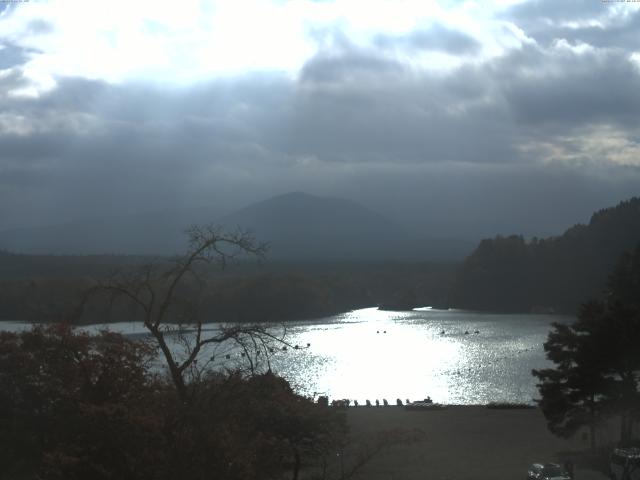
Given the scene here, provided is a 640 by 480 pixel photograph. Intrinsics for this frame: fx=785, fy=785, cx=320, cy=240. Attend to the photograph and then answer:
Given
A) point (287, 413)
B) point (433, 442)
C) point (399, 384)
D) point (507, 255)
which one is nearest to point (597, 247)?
point (507, 255)


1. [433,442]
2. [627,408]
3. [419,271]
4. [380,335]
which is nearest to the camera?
[627,408]

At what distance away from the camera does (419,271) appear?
128 meters

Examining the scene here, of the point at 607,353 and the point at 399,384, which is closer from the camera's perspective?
the point at 607,353

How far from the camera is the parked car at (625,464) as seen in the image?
12.8 metres

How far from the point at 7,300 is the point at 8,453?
6704 cm

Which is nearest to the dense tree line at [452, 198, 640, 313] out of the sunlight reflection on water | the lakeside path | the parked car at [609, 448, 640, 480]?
the sunlight reflection on water

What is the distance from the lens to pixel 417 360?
4416 centimetres

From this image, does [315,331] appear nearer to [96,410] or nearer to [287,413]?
[287,413]

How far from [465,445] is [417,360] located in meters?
25.5

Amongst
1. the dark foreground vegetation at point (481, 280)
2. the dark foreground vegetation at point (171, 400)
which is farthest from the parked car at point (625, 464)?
the dark foreground vegetation at point (481, 280)

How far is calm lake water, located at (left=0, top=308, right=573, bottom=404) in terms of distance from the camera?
3183cm

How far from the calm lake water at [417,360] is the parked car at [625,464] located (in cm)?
697

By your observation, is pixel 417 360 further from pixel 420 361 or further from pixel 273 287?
pixel 273 287

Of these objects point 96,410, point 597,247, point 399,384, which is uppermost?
point 597,247
